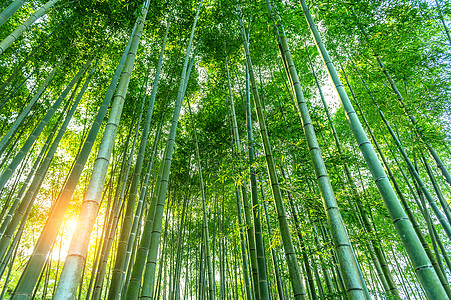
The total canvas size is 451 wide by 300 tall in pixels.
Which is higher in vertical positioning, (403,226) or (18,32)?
(18,32)

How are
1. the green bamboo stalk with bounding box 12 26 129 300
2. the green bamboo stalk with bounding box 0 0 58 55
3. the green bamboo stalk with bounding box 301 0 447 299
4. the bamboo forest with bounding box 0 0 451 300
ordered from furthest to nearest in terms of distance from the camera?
the green bamboo stalk with bounding box 0 0 58 55
the bamboo forest with bounding box 0 0 451 300
the green bamboo stalk with bounding box 12 26 129 300
the green bamboo stalk with bounding box 301 0 447 299

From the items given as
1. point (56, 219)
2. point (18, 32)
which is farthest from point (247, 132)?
point (18, 32)

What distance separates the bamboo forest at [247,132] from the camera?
1.59 meters

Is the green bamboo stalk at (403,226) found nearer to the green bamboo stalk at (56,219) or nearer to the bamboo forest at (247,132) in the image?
the bamboo forest at (247,132)

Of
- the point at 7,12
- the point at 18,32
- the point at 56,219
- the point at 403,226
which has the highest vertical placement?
the point at 18,32

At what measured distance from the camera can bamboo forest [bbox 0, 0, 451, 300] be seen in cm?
159

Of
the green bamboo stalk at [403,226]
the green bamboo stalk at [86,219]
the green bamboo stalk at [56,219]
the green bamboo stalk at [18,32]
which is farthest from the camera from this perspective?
the green bamboo stalk at [18,32]

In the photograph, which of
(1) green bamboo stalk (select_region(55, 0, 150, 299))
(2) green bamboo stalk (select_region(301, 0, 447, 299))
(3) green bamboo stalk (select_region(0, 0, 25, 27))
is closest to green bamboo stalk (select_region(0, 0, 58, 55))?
(3) green bamboo stalk (select_region(0, 0, 25, 27))

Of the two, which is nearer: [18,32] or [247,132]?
[18,32]

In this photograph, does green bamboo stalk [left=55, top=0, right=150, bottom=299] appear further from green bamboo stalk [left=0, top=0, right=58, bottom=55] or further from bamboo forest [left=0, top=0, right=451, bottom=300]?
green bamboo stalk [left=0, top=0, right=58, bottom=55]

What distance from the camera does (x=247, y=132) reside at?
386cm

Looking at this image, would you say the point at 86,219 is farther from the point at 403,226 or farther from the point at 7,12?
the point at 7,12

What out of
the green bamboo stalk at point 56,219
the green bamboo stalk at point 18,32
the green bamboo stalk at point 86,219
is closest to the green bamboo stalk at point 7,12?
the green bamboo stalk at point 18,32

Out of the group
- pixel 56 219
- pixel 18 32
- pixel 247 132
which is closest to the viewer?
pixel 56 219
